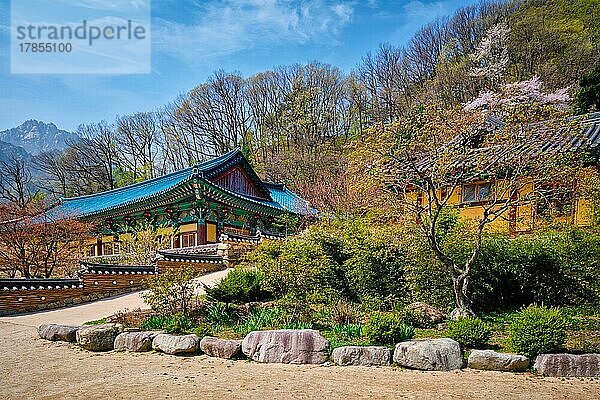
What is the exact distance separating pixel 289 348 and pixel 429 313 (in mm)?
2474

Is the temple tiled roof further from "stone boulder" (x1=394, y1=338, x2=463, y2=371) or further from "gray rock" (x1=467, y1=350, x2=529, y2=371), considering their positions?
"gray rock" (x1=467, y1=350, x2=529, y2=371)

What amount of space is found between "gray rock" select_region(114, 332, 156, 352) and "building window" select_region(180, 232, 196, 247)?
12.0 m

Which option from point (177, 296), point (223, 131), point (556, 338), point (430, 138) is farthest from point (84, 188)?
point (556, 338)

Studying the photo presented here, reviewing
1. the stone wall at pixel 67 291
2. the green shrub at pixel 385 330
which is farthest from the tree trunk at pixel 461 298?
the stone wall at pixel 67 291

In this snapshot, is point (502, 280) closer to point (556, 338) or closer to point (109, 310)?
point (556, 338)

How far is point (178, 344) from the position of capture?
223 inches

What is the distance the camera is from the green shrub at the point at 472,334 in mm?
5145

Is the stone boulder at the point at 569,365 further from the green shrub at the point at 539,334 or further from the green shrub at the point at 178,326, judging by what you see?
the green shrub at the point at 178,326

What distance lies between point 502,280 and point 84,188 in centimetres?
3521

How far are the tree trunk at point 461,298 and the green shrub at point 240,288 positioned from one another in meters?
3.22

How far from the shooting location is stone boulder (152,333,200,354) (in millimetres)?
5633

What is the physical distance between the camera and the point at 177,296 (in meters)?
7.34

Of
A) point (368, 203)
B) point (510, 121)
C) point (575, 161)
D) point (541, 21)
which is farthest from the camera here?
point (541, 21)

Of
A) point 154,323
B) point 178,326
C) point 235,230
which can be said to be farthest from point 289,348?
point 235,230
